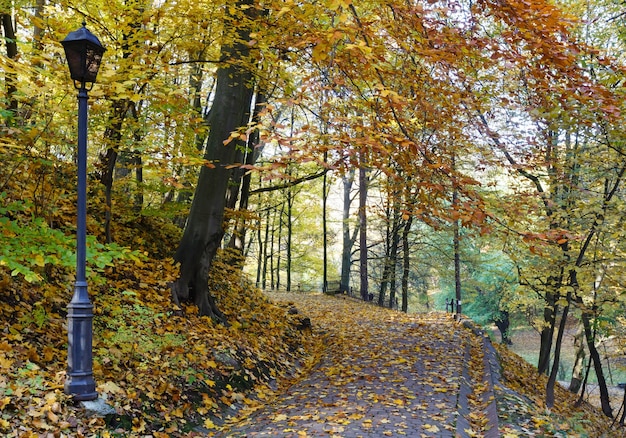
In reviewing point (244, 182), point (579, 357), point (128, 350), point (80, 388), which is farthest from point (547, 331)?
point (80, 388)

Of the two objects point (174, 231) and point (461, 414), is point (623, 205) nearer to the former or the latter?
point (461, 414)

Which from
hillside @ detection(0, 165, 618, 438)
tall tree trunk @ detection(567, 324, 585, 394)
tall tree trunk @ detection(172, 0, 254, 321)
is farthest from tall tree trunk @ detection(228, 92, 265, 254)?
tall tree trunk @ detection(567, 324, 585, 394)

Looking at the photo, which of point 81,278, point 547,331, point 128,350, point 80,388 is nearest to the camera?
point 80,388

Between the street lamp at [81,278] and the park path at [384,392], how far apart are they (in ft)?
5.76

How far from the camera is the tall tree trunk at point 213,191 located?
862 cm

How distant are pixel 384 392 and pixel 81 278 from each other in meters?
4.44

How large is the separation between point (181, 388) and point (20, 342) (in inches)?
72.8

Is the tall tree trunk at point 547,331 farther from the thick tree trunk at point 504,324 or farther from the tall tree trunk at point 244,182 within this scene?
the thick tree trunk at point 504,324

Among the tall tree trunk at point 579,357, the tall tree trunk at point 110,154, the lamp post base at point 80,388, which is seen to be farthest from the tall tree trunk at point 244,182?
the tall tree trunk at point 579,357

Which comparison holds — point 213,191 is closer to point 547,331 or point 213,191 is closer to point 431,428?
point 431,428

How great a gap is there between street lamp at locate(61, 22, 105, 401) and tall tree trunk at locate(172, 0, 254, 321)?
12.1ft

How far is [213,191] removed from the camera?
862 cm

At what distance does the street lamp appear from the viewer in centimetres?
449

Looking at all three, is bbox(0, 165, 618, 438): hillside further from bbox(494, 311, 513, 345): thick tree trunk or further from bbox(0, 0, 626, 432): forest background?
bbox(494, 311, 513, 345): thick tree trunk
